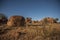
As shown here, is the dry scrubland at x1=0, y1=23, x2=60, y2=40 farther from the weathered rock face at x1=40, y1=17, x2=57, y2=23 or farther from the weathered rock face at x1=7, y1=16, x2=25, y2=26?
the weathered rock face at x1=40, y1=17, x2=57, y2=23

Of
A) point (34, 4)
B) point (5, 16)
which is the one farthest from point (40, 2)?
point (5, 16)

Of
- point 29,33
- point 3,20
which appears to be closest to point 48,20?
point 29,33

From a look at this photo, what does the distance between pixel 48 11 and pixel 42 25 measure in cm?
42

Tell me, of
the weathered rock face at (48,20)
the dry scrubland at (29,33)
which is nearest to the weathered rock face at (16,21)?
the dry scrubland at (29,33)

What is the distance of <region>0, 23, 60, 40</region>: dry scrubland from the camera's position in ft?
11.3

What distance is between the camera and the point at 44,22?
3957 millimetres

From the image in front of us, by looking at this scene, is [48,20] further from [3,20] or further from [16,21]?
[3,20]

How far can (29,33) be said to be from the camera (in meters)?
3.48

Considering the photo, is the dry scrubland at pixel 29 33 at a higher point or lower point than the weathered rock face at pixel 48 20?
lower

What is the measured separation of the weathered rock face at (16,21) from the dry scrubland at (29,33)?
0.42 feet

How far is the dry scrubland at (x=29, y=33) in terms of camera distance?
3.44 metres

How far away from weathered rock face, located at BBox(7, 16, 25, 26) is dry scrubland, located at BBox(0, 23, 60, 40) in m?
0.13

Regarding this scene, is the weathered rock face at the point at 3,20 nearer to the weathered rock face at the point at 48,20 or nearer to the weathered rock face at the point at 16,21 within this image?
the weathered rock face at the point at 16,21

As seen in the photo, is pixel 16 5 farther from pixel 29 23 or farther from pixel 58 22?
pixel 58 22
